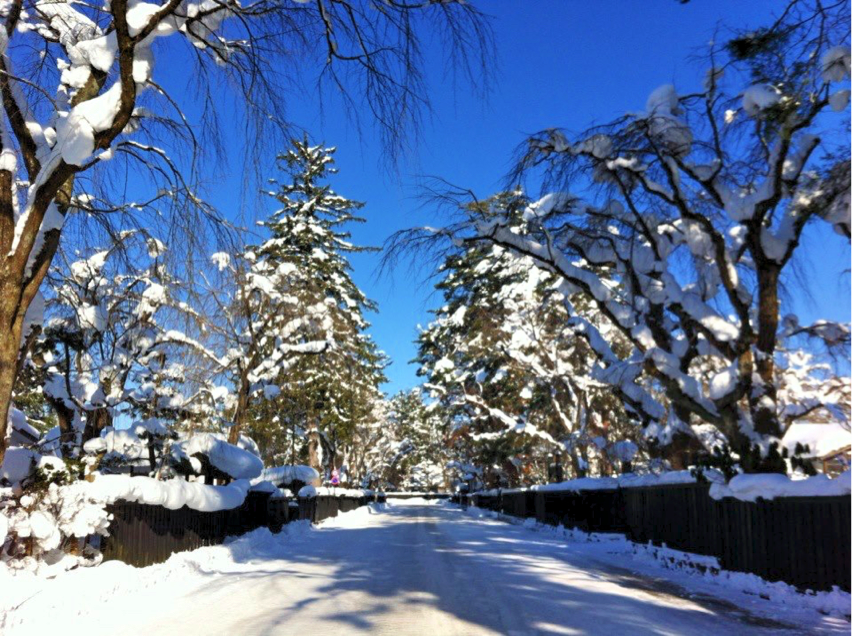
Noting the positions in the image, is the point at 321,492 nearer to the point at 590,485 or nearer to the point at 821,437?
the point at 590,485

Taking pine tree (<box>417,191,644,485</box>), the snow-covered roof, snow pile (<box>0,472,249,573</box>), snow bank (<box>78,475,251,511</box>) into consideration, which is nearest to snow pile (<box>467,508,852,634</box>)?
the snow-covered roof

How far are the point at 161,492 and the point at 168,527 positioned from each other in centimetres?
93

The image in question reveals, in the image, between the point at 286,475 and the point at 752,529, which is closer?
the point at 752,529

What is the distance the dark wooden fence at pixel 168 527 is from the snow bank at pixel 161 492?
0.14m

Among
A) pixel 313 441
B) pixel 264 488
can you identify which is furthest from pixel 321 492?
pixel 264 488

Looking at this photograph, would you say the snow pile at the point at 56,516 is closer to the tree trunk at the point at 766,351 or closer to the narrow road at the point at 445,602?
the narrow road at the point at 445,602

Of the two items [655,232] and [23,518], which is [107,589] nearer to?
[23,518]

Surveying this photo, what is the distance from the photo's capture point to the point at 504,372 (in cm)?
→ 3159

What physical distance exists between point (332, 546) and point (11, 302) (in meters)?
11.3

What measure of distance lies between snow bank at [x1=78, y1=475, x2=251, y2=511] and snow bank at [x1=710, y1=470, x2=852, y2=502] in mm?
8764

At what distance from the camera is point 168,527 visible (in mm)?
10734

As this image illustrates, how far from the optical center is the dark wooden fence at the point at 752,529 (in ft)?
26.3

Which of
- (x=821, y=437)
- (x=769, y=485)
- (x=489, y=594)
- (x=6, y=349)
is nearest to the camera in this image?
(x=6, y=349)

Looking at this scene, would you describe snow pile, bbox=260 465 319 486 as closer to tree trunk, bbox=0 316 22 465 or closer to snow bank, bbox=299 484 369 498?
snow bank, bbox=299 484 369 498
